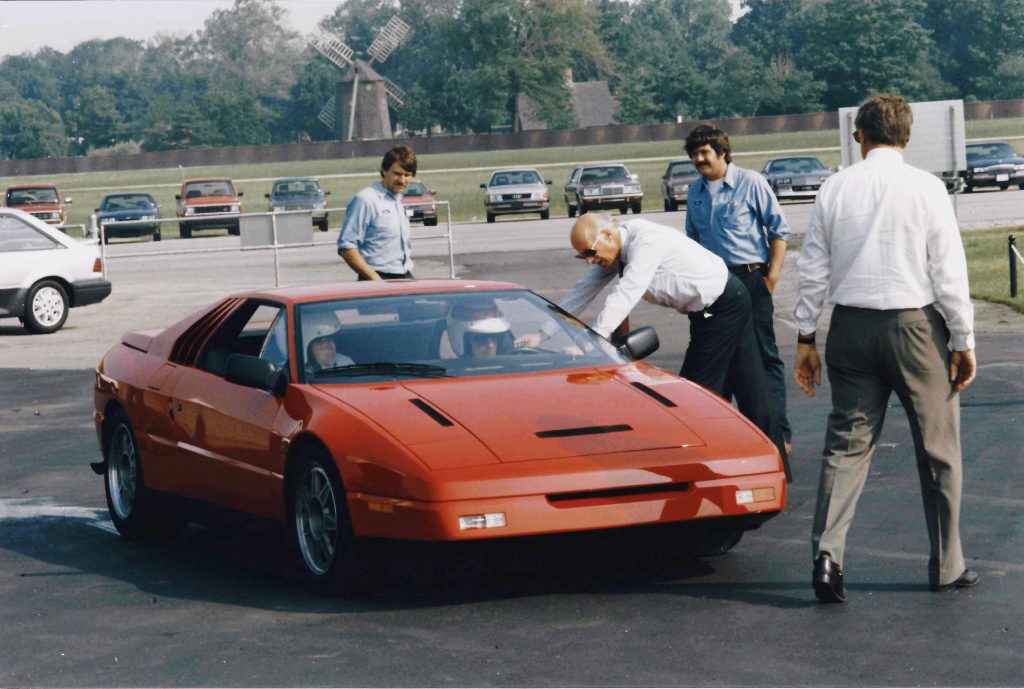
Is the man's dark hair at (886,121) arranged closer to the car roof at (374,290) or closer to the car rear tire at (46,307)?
the car roof at (374,290)

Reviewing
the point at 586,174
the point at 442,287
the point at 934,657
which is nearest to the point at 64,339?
the point at 442,287

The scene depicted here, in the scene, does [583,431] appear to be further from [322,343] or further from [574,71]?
[574,71]

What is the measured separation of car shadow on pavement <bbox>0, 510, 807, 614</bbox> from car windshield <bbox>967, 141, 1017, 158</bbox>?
4672cm

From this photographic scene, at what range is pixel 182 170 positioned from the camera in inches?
3556

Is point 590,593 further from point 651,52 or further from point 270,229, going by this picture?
point 651,52

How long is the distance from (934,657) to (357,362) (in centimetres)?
293

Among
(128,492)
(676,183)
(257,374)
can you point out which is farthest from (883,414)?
(676,183)

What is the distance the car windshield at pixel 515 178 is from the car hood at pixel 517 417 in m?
43.5

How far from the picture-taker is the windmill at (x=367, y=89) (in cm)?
11700

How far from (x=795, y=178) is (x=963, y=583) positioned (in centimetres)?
4351

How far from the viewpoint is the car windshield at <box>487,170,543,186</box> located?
50719mm

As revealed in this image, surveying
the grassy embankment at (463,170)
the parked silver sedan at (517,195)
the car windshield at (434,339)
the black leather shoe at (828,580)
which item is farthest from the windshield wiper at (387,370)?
the grassy embankment at (463,170)

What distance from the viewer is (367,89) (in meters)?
117

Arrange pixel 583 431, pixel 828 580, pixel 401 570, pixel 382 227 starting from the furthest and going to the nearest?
pixel 382 227
pixel 583 431
pixel 401 570
pixel 828 580
